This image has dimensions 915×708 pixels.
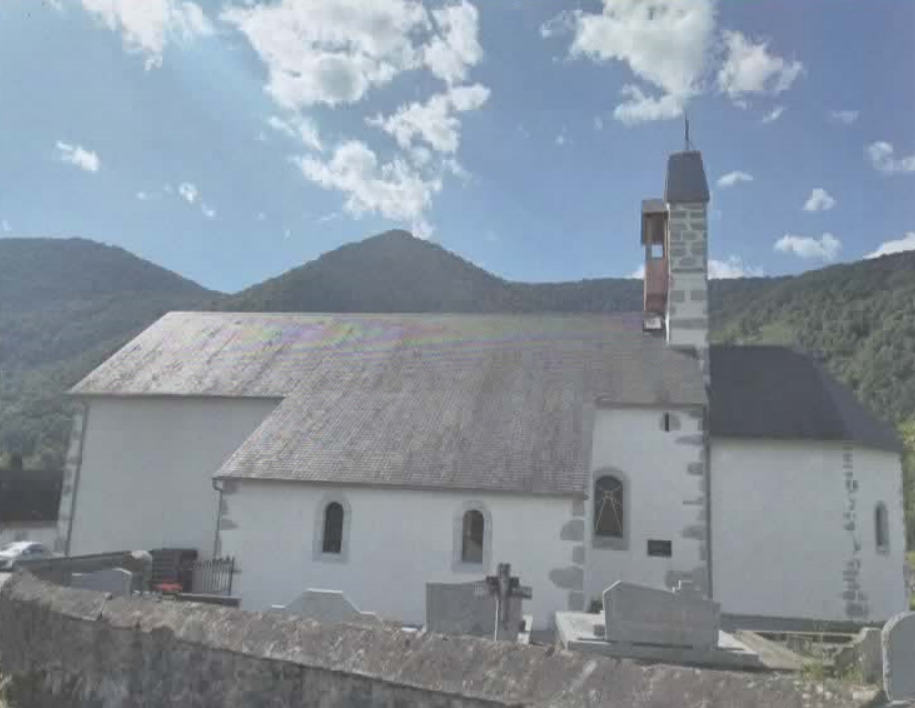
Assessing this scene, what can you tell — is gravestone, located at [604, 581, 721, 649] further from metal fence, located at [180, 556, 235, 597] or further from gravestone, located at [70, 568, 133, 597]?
metal fence, located at [180, 556, 235, 597]

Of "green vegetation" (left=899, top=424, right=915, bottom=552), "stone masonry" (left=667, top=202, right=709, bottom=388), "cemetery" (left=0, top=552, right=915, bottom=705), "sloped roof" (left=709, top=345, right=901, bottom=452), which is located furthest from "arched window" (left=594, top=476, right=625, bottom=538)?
"green vegetation" (left=899, top=424, right=915, bottom=552)

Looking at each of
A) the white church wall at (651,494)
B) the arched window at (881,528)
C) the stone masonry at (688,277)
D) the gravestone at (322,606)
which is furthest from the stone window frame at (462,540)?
the arched window at (881,528)

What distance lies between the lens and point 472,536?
14.6 metres

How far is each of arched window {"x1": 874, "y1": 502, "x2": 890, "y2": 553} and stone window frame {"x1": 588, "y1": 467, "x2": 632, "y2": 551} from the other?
18.3 ft

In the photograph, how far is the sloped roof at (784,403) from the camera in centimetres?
1689

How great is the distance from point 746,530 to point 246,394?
12.3 m

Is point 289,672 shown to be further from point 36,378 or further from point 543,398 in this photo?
point 36,378

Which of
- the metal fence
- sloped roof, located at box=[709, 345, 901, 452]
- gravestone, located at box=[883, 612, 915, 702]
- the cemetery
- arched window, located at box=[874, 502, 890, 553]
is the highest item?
sloped roof, located at box=[709, 345, 901, 452]

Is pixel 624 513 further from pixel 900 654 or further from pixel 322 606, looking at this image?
pixel 900 654

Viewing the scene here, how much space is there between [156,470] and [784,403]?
15567mm

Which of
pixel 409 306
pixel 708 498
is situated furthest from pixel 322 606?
pixel 409 306

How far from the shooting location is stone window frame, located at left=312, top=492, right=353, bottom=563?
588 inches

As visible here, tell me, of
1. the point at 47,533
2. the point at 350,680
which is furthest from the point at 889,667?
the point at 47,533

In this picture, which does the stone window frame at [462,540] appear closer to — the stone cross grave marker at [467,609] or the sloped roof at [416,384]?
the sloped roof at [416,384]
